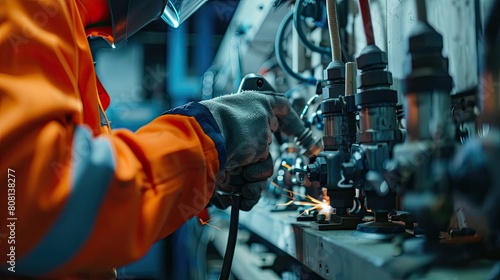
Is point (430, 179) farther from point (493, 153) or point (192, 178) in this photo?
point (192, 178)

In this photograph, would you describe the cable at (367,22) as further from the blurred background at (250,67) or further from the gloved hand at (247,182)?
the gloved hand at (247,182)

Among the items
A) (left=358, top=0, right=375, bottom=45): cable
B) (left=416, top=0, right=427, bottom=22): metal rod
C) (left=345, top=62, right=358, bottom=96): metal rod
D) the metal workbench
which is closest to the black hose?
the metal workbench

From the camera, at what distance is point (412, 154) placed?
1.93ft

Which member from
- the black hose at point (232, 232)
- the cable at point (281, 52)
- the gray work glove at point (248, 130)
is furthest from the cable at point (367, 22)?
the cable at point (281, 52)

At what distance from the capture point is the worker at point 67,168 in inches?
23.2

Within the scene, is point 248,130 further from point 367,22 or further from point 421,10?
point 421,10

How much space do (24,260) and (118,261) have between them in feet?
0.42

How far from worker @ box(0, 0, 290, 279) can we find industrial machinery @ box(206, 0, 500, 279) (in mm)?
312

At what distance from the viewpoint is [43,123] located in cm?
61

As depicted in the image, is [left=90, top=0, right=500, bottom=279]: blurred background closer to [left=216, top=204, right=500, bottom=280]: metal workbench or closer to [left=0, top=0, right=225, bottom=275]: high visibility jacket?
[left=216, top=204, right=500, bottom=280]: metal workbench

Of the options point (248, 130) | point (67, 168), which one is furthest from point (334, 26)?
point (67, 168)

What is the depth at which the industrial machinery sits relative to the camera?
56 centimetres

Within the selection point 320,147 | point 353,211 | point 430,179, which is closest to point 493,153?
point 430,179

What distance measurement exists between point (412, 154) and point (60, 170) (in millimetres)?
483
